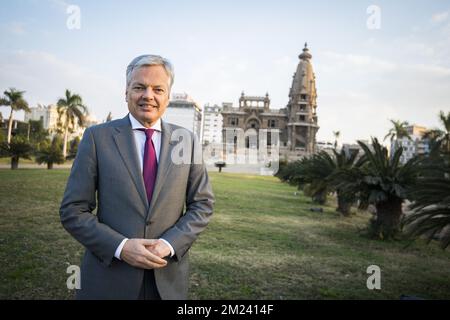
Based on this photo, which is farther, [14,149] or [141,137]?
[14,149]

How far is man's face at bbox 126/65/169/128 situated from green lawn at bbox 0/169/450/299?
2301 mm

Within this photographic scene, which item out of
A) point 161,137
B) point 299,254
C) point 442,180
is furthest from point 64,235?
point 442,180

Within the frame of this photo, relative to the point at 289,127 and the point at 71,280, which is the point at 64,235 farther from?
the point at 289,127

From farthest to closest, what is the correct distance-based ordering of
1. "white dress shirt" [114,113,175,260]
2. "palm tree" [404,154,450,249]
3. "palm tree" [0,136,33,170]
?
"palm tree" [0,136,33,170] < "palm tree" [404,154,450,249] < "white dress shirt" [114,113,175,260]

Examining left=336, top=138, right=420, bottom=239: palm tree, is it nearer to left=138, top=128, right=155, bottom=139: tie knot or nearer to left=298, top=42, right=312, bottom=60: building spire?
left=138, top=128, right=155, bottom=139: tie knot

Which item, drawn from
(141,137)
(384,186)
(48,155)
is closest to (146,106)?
(141,137)

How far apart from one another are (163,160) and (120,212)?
406mm

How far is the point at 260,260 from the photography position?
5059mm

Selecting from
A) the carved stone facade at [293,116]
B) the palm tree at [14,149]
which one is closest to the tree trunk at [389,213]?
the palm tree at [14,149]

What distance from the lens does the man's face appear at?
207 centimetres

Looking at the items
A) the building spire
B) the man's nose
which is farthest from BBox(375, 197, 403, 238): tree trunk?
the building spire

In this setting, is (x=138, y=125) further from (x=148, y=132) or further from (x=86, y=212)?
(x=86, y=212)

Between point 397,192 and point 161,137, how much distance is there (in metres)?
6.24

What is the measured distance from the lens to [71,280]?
3516 millimetres
